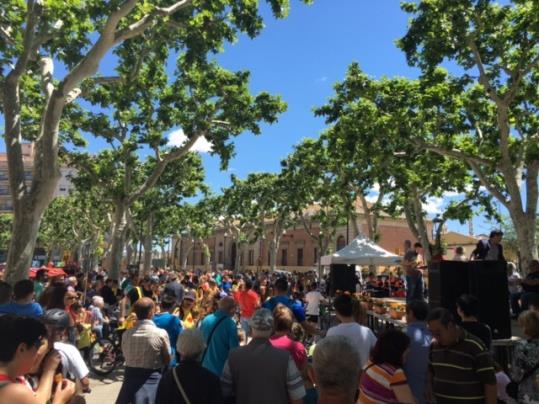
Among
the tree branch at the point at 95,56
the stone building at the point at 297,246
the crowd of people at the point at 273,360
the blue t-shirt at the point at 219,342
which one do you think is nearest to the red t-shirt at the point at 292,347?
the crowd of people at the point at 273,360

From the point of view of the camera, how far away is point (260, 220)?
41.4 m

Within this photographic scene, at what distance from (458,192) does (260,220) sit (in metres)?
21.6

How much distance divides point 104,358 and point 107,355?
71 mm

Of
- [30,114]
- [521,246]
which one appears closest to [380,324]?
[521,246]

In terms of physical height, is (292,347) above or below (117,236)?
below

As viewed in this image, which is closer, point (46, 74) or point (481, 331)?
point (481, 331)

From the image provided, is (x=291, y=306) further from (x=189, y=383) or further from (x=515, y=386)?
(x=189, y=383)

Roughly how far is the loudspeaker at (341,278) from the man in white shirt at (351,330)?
421 inches

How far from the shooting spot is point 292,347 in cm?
420

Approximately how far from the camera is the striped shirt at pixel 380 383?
3186mm

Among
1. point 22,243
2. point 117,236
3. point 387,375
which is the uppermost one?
point 117,236

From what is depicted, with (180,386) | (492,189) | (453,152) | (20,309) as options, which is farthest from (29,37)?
(492,189)

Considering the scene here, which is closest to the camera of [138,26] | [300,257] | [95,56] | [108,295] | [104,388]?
[104,388]

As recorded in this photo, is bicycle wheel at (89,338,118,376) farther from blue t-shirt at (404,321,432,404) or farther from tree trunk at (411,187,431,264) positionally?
tree trunk at (411,187,431,264)
